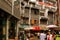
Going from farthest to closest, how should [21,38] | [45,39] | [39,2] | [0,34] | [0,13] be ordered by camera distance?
[39,2]
[21,38]
[45,39]
[0,34]
[0,13]

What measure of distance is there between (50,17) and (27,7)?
14.1 m

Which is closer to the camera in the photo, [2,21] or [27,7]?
[2,21]

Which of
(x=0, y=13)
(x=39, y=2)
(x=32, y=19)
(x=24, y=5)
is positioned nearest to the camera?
(x=0, y=13)

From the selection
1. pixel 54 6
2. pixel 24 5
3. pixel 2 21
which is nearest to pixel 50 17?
pixel 54 6

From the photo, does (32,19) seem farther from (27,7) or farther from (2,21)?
(2,21)

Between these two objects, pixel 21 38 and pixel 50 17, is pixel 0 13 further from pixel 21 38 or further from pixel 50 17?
pixel 50 17

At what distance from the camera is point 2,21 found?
20516 mm

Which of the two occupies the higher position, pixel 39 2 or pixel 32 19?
pixel 39 2

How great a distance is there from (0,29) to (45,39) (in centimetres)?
480

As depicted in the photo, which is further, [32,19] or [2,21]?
[32,19]

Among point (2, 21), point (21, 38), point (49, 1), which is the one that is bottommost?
point (21, 38)

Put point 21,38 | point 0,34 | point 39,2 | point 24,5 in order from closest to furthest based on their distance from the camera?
point 0,34 < point 21,38 < point 24,5 < point 39,2

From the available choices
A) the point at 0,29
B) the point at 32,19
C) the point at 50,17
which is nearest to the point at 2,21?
the point at 0,29

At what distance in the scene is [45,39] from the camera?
23109 mm
